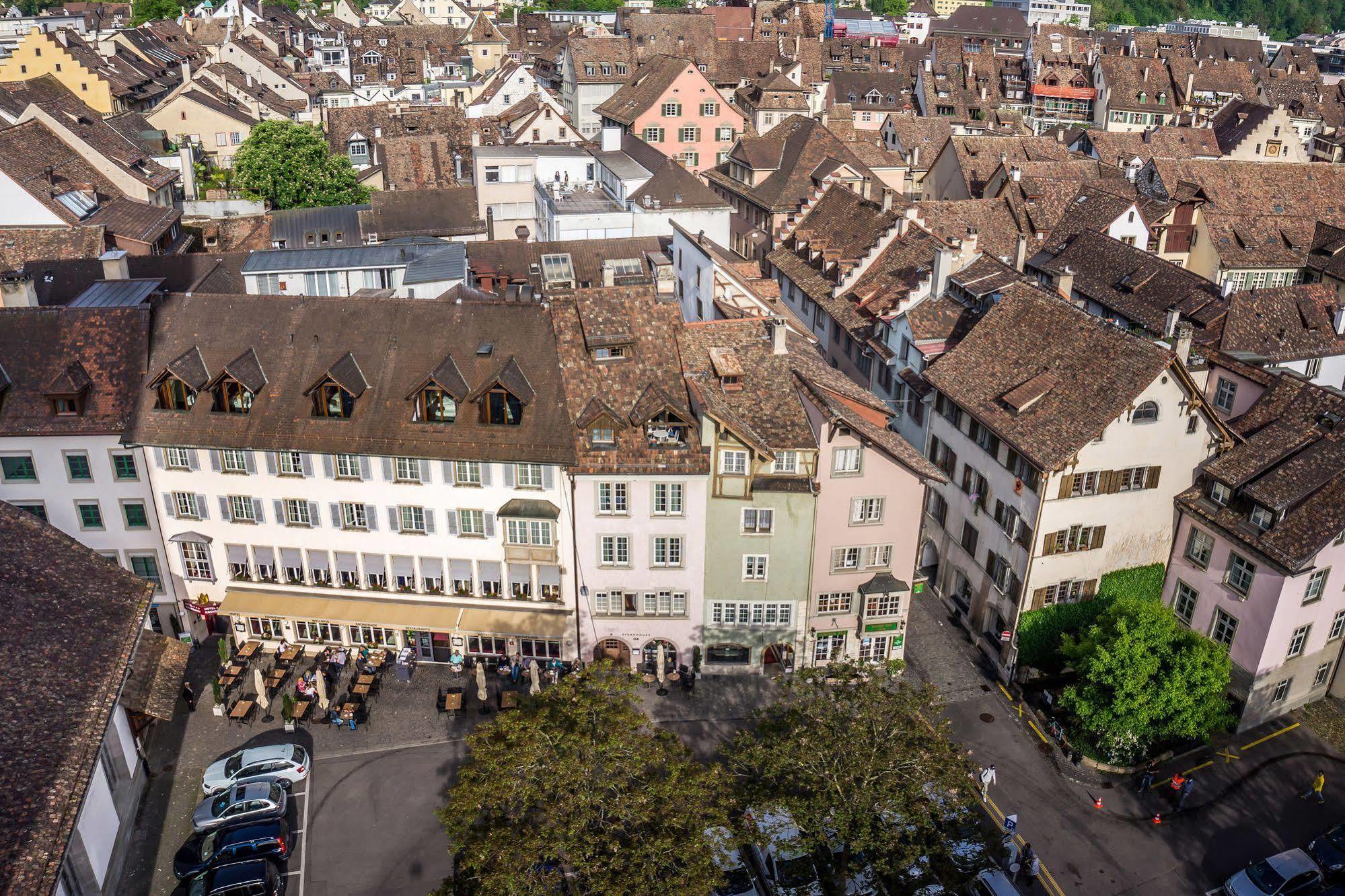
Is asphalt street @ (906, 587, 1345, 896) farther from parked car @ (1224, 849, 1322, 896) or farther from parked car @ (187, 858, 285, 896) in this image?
parked car @ (187, 858, 285, 896)

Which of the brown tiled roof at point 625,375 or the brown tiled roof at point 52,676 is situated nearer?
the brown tiled roof at point 52,676

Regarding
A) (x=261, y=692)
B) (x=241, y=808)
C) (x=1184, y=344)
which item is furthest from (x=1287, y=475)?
(x=261, y=692)

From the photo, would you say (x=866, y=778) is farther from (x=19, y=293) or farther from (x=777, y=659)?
(x=19, y=293)

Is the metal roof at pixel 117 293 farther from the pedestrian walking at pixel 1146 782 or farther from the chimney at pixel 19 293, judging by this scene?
the pedestrian walking at pixel 1146 782

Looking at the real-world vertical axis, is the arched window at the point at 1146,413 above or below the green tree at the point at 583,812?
above

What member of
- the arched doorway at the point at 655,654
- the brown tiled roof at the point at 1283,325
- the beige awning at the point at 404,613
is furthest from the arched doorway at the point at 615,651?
the brown tiled roof at the point at 1283,325

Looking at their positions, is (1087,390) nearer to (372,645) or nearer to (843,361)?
(843,361)
